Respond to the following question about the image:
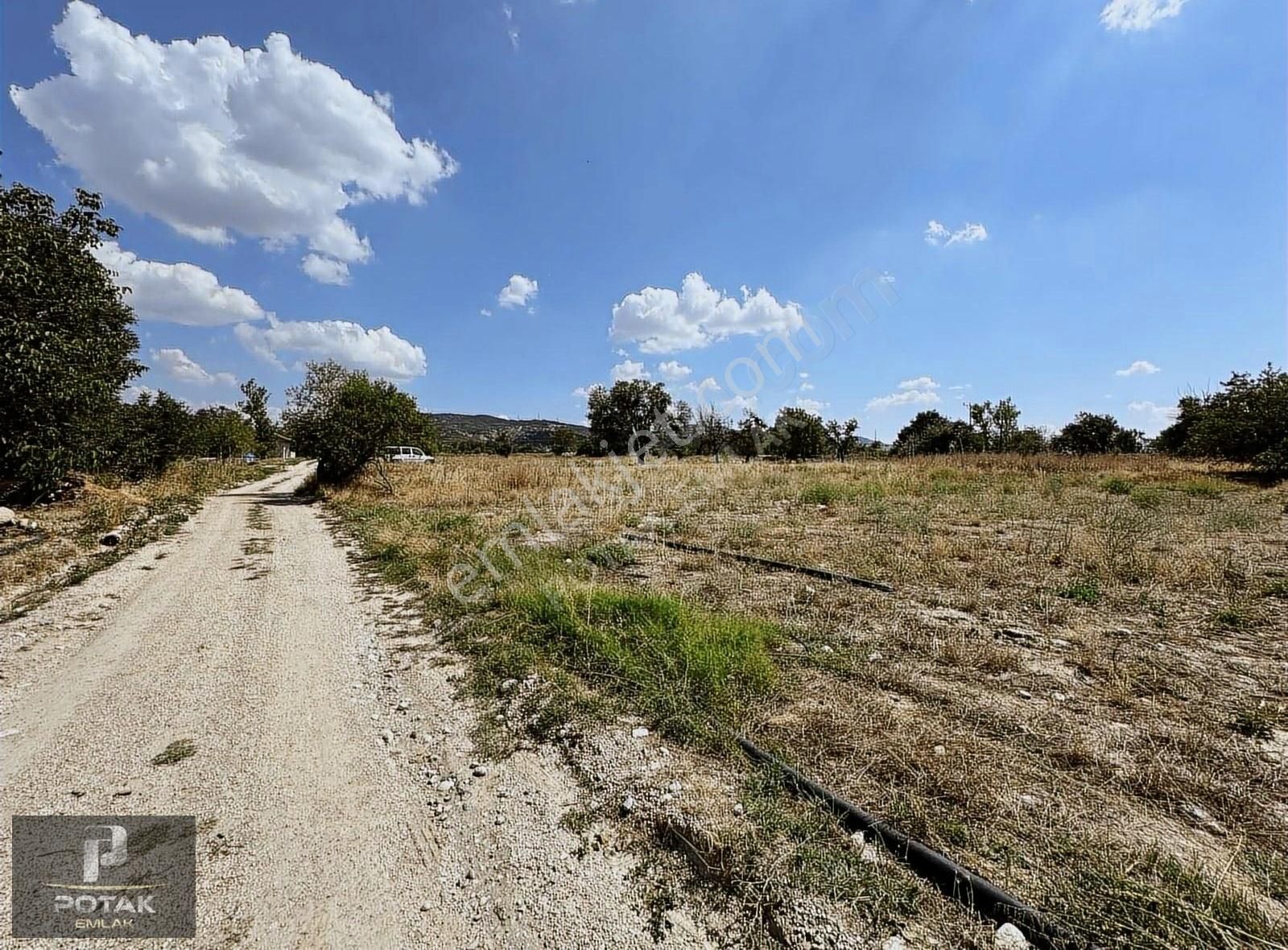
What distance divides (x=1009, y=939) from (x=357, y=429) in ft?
54.3

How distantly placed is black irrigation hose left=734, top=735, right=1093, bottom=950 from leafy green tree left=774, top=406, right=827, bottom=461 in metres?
37.9

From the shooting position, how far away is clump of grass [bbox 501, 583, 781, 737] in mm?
3115

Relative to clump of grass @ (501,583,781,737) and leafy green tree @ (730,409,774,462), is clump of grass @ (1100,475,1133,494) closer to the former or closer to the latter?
clump of grass @ (501,583,781,737)

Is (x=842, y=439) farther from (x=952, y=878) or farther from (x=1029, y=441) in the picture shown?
(x=952, y=878)

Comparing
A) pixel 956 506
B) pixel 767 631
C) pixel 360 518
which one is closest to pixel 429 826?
pixel 767 631

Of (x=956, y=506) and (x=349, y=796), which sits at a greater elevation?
(x=956, y=506)

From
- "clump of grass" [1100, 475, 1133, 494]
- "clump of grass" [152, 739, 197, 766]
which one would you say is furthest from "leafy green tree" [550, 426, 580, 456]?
"clump of grass" [152, 739, 197, 766]

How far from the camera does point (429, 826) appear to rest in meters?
2.27

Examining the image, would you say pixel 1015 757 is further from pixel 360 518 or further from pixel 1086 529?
pixel 360 518

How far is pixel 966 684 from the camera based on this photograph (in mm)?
3350

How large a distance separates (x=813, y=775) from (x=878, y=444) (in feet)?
156

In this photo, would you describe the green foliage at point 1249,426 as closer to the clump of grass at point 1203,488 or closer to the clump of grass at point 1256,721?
the clump of grass at point 1203,488

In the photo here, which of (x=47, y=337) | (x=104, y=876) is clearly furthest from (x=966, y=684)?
(x=47, y=337)

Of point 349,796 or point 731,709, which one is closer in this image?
point 349,796
